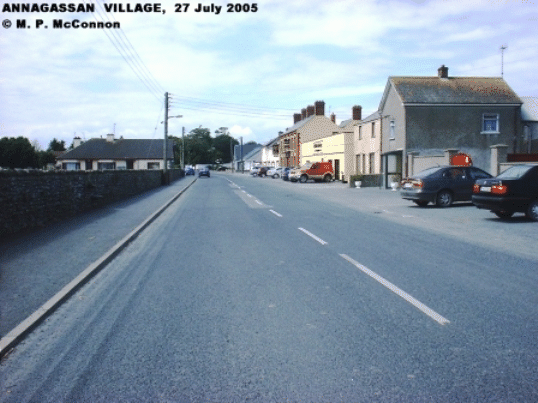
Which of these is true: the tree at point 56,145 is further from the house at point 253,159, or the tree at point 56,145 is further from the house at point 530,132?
the house at point 530,132

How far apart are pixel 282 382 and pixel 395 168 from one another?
36233mm

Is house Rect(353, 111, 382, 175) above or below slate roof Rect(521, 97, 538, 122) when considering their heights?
below

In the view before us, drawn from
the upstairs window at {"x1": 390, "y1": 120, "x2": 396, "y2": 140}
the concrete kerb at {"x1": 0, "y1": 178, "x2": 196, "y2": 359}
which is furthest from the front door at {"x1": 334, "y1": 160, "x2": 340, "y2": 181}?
the concrete kerb at {"x1": 0, "y1": 178, "x2": 196, "y2": 359}

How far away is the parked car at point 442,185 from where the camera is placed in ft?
62.9

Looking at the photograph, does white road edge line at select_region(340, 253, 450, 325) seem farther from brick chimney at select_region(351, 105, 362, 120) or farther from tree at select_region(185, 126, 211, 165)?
tree at select_region(185, 126, 211, 165)

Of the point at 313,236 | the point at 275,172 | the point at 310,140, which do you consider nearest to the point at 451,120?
the point at 313,236

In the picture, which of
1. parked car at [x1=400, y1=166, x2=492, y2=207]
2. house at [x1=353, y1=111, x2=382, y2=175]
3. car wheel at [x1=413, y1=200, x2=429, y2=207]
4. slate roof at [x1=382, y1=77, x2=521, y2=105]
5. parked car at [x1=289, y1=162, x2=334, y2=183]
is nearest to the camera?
parked car at [x1=400, y1=166, x2=492, y2=207]

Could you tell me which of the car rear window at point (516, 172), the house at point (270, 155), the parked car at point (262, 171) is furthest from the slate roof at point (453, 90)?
the house at point (270, 155)

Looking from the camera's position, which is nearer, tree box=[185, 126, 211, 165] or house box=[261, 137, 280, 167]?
house box=[261, 137, 280, 167]

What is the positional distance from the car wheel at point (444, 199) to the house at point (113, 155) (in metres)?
67.0

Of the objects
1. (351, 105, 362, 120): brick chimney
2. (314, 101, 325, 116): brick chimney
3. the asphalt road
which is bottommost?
the asphalt road

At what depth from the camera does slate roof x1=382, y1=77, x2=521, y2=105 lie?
35.8 m

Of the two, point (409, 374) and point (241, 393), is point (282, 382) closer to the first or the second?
point (241, 393)

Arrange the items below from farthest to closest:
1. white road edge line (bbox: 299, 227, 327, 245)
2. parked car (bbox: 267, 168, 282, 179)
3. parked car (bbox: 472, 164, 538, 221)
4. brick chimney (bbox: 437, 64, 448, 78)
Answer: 1. parked car (bbox: 267, 168, 282, 179)
2. brick chimney (bbox: 437, 64, 448, 78)
3. parked car (bbox: 472, 164, 538, 221)
4. white road edge line (bbox: 299, 227, 327, 245)
